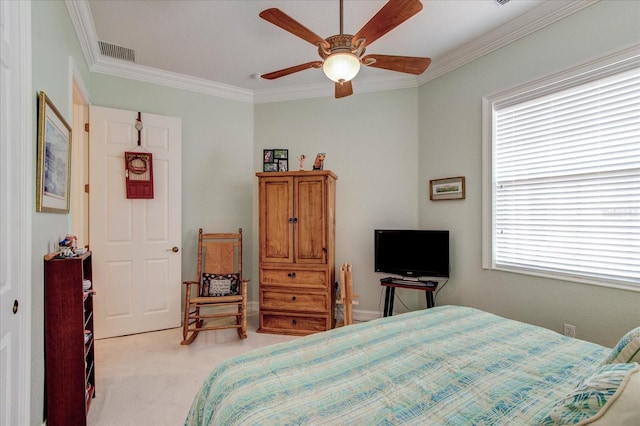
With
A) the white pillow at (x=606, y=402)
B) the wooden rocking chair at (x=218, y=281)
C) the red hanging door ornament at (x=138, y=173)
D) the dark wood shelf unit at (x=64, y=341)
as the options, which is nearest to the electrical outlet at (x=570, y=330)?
the white pillow at (x=606, y=402)

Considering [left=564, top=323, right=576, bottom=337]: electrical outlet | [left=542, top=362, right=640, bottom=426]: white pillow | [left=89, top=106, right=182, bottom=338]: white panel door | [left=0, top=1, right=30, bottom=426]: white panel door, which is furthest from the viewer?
[left=89, top=106, right=182, bottom=338]: white panel door

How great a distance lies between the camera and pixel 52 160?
1.77 m

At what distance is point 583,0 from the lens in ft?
7.00

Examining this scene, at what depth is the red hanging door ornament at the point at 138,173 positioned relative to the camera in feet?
10.4

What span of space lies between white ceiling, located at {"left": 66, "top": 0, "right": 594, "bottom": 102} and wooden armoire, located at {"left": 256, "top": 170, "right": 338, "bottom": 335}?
49.1 inches

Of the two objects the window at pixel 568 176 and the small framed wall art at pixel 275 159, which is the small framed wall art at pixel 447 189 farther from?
the small framed wall art at pixel 275 159

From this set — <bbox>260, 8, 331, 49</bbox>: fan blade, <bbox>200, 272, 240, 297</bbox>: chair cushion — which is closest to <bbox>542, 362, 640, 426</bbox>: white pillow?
<bbox>260, 8, 331, 49</bbox>: fan blade

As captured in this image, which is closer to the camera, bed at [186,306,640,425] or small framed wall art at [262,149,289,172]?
bed at [186,306,640,425]

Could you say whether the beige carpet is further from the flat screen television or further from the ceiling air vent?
the ceiling air vent

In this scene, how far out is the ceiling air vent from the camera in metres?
2.91

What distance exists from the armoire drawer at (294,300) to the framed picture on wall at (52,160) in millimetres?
1930

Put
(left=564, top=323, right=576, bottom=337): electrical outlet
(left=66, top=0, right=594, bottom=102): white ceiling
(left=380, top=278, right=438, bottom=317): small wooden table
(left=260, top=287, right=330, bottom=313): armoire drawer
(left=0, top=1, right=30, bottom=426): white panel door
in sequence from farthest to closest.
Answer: (left=260, top=287, right=330, bottom=313): armoire drawer
(left=380, top=278, right=438, bottom=317): small wooden table
(left=66, top=0, right=594, bottom=102): white ceiling
(left=564, top=323, right=576, bottom=337): electrical outlet
(left=0, top=1, right=30, bottom=426): white panel door

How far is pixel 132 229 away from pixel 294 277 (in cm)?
179

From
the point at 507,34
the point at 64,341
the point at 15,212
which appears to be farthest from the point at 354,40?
the point at 64,341
